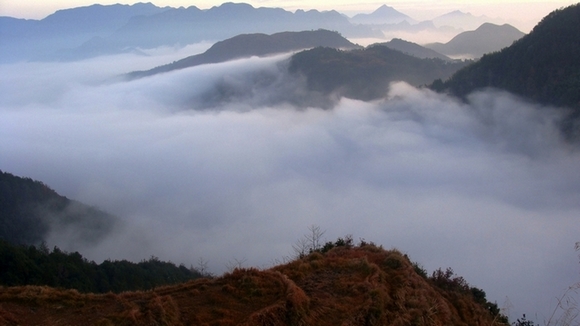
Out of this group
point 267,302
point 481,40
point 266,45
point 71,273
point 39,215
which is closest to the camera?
point 267,302

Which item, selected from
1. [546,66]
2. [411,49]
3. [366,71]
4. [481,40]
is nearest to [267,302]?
[546,66]

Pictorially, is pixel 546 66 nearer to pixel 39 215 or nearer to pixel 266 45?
pixel 39 215

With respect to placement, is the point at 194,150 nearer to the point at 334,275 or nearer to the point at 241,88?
the point at 241,88

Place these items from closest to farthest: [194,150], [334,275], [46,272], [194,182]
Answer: [334,275], [46,272], [194,182], [194,150]

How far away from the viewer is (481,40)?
6732 inches

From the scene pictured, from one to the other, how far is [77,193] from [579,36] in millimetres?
94911

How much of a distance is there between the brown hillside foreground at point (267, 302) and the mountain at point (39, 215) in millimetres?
49391

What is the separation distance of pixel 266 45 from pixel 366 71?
62146mm

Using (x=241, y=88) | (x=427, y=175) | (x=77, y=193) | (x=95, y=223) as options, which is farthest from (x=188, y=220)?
(x=241, y=88)

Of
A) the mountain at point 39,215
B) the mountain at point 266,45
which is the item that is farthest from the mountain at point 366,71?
the mountain at point 39,215

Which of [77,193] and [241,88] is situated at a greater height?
[241,88]

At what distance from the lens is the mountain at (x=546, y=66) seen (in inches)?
2542

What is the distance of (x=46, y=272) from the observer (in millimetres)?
25969

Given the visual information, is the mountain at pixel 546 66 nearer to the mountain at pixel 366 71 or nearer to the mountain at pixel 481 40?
the mountain at pixel 366 71
